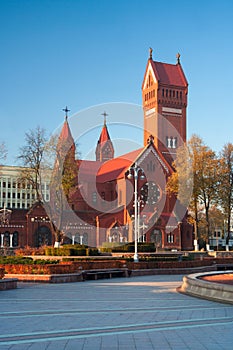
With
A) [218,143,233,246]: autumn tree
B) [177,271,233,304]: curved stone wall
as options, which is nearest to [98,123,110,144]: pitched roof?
[218,143,233,246]: autumn tree

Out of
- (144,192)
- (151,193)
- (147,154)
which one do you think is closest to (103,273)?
(144,192)

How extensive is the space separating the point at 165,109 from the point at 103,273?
5725 centimetres

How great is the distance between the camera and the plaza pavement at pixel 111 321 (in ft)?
29.1

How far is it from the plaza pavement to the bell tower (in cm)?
6150

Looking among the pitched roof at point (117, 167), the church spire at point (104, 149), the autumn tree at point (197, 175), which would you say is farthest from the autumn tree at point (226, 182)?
the church spire at point (104, 149)

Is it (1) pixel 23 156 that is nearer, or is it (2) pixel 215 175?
(1) pixel 23 156

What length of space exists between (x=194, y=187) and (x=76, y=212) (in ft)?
68.2

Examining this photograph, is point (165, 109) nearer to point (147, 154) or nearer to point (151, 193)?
point (147, 154)

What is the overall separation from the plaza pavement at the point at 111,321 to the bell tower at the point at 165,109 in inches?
2421

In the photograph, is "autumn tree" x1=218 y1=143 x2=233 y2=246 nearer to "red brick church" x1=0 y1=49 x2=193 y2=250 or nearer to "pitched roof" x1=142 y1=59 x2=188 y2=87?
"red brick church" x1=0 y1=49 x2=193 y2=250

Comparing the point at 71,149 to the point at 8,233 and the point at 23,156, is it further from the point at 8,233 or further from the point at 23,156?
the point at 8,233

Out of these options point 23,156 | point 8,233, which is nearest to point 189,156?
point 23,156

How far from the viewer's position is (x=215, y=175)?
53.5m

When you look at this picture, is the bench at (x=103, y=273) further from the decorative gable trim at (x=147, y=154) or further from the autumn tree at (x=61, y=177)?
the decorative gable trim at (x=147, y=154)
